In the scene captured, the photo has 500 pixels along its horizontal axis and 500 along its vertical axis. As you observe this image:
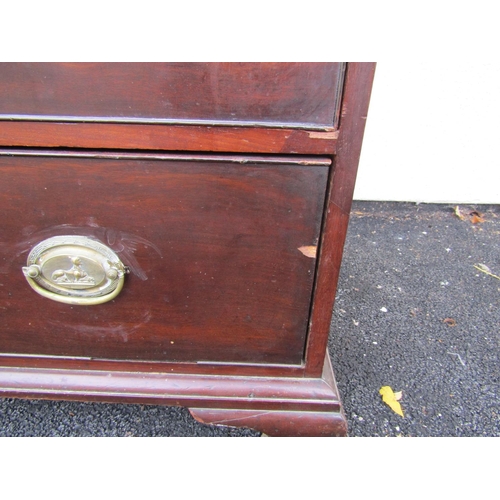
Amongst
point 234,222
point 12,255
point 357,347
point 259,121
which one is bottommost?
point 357,347

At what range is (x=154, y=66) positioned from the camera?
0.57 m

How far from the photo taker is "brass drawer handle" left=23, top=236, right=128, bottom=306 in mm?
726

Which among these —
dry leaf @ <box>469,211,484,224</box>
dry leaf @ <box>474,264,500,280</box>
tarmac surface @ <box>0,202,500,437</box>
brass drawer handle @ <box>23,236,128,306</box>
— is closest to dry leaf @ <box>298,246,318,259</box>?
brass drawer handle @ <box>23,236,128,306</box>

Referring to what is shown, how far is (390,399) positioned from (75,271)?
84 centimetres

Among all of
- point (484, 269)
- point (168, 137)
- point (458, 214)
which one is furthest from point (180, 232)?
point (458, 214)

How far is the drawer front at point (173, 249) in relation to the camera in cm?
66

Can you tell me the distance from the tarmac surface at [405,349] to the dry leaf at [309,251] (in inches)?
19.7

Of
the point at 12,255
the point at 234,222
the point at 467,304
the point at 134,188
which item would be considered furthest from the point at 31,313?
the point at 467,304

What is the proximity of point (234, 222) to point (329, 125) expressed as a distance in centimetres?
23

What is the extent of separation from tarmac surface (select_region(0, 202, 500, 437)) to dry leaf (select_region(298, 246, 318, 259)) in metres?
0.50

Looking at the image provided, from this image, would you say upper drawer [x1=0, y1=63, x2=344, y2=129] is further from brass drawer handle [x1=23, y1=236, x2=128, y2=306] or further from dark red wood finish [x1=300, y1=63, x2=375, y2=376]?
brass drawer handle [x1=23, y1=236, x2=128, y2=306]

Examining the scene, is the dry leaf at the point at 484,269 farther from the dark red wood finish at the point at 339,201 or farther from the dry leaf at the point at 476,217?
the dark red wood finish at the point at 339,201

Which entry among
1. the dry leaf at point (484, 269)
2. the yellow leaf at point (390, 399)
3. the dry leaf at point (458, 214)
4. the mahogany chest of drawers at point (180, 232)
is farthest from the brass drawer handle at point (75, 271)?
the dry leaf at point (458, 214)

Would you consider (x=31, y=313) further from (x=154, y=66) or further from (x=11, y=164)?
(x=154, y=66)
